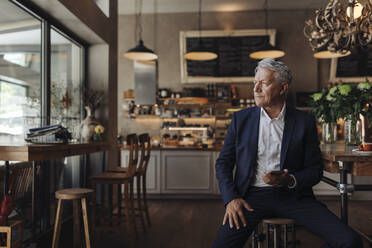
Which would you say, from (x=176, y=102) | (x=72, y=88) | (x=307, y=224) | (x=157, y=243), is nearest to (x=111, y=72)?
(x=72, y=88)

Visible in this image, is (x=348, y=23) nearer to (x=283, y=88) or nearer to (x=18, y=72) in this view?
(x=283, y=88)

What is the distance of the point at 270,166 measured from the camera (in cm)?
186

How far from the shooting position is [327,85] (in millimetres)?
6391

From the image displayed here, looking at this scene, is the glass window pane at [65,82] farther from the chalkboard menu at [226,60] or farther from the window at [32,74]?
the chalkboard menu at [226,60]

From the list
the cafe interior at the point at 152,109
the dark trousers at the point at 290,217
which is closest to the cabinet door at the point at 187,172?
the cafe interior at the point at 152,109

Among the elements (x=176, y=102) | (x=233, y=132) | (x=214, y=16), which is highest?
(x=214, y=16)

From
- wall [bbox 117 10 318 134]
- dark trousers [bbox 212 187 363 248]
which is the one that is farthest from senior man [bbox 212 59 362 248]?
Answer: wall [bbox 117 10 318 134]

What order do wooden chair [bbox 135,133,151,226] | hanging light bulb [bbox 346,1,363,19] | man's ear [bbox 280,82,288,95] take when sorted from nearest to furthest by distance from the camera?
1. man's ear [bbox 280,82,288,95]
2. wooden chair [bbox 135,133,151,226]
3. hanging light bulb [bbox 346,1,363,19]

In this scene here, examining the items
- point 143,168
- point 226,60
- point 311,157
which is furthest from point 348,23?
point 226,60

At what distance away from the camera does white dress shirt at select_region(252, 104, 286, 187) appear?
187cm

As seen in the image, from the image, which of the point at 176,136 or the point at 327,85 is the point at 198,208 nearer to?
the point at 176,136

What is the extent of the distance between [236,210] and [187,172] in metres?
3.66

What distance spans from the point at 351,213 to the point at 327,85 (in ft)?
9.86

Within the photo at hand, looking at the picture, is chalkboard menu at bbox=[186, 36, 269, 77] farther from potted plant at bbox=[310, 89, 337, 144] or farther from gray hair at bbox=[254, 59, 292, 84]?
gray hair at bbox=[254, 59, 292, 84]
